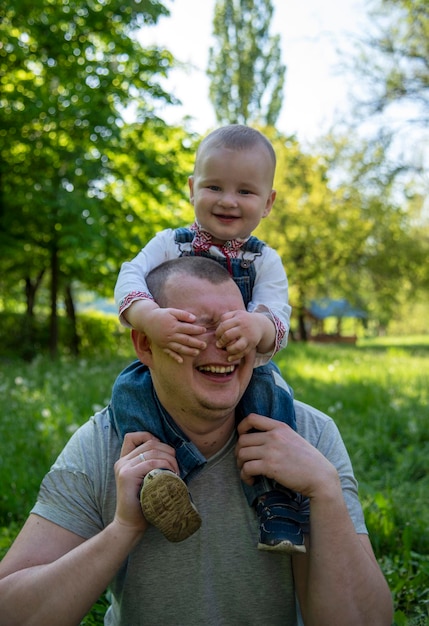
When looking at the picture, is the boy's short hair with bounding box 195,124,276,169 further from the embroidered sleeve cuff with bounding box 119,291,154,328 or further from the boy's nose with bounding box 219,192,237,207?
the embroidered sleeve cuff with bounding box 119,291,154,328

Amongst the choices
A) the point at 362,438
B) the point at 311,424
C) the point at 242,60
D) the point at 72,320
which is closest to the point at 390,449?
the point at 362,438

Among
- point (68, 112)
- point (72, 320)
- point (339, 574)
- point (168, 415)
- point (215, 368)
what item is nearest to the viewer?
point (339, 574)

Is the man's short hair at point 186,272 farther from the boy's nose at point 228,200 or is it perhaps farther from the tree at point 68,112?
the tree at point 68,112

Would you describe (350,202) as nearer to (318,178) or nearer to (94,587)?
(318,178)

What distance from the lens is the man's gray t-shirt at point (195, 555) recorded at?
6.84 feet

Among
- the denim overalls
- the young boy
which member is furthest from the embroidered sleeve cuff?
the denim overalls

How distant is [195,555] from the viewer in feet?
6.86

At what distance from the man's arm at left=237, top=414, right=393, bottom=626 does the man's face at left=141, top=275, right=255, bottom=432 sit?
21 cm

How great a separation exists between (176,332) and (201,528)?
2.11 feet

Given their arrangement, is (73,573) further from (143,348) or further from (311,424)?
(311,424)

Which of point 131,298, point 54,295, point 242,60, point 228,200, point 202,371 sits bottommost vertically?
point 202,371

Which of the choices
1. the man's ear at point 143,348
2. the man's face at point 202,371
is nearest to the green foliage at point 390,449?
the man's face at point 202,371

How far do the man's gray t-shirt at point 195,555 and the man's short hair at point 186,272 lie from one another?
1.81 feet

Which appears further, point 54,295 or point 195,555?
point 54,295
